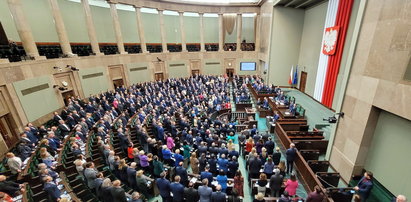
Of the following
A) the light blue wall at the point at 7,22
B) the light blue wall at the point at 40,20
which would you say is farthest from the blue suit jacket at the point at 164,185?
the light blue wall at the point at 40,20

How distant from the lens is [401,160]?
16.9ft

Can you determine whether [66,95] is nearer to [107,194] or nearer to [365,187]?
[107,194]

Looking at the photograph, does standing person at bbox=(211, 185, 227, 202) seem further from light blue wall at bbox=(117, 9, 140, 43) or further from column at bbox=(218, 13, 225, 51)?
column at bbox=(218, 13, 225, 51)

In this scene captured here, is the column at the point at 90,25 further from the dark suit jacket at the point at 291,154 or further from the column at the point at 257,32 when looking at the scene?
the column at the point at 257,32

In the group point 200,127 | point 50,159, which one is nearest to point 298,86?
point 200,127

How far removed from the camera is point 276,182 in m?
5.09

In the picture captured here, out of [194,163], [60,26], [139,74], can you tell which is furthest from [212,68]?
[194,163]

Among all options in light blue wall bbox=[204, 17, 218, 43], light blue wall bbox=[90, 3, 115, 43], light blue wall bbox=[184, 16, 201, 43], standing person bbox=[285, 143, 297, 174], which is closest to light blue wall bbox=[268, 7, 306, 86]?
light blue wall bbox=[204, 17, 218, 43]

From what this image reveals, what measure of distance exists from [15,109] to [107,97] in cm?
507

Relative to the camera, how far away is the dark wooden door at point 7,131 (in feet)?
26.7

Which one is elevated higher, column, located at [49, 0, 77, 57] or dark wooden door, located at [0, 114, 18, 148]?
column, located at [49, 0, 77, 57]

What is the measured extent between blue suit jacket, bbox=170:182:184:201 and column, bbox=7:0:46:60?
1117cm

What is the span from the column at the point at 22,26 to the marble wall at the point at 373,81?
1511 cm

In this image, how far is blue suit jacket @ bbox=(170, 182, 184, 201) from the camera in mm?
4660
